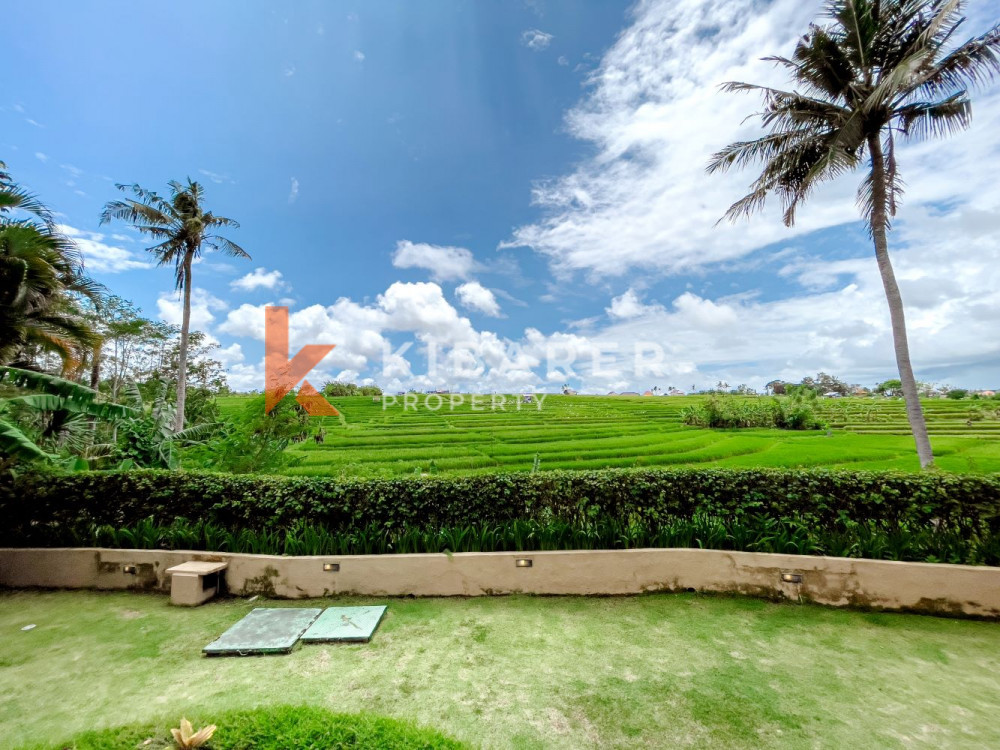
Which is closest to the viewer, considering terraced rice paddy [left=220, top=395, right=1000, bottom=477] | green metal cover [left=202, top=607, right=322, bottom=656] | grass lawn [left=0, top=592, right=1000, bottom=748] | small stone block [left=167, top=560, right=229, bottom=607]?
grass lawn [left=0, top=592, right=1000, bottom=748]

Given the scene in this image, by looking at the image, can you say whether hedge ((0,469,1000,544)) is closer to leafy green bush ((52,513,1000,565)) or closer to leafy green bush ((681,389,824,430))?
leafy green bush ((52,513,1000,565))

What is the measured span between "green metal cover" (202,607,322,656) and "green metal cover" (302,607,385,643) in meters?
0.10

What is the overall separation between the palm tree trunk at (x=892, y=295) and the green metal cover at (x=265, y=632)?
9791mm

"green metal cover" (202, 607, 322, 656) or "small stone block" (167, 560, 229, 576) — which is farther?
"small stone block" (167, 560, 229, 576)

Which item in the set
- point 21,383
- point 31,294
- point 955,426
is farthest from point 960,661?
point 955,426

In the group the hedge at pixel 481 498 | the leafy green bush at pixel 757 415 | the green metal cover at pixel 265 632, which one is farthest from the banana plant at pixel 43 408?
the leafy green bush at pixel 757 415

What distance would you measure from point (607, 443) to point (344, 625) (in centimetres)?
1573

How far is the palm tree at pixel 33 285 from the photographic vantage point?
636cm

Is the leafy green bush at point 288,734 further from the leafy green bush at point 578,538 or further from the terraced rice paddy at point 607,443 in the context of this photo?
the terraced rice paddy at point 607,443

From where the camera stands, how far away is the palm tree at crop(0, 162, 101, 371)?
20.9 feet

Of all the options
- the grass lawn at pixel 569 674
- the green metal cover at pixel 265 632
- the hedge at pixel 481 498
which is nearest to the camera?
the grass lawn at pixel 569 674

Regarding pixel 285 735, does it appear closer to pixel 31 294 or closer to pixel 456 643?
pixel 456 643

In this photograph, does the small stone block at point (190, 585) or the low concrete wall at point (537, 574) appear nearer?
the low concrete wall at point (537, 574)

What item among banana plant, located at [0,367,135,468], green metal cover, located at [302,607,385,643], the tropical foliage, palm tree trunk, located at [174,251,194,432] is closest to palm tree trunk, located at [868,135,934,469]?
green metal cover, located at [302,607,385,643]
